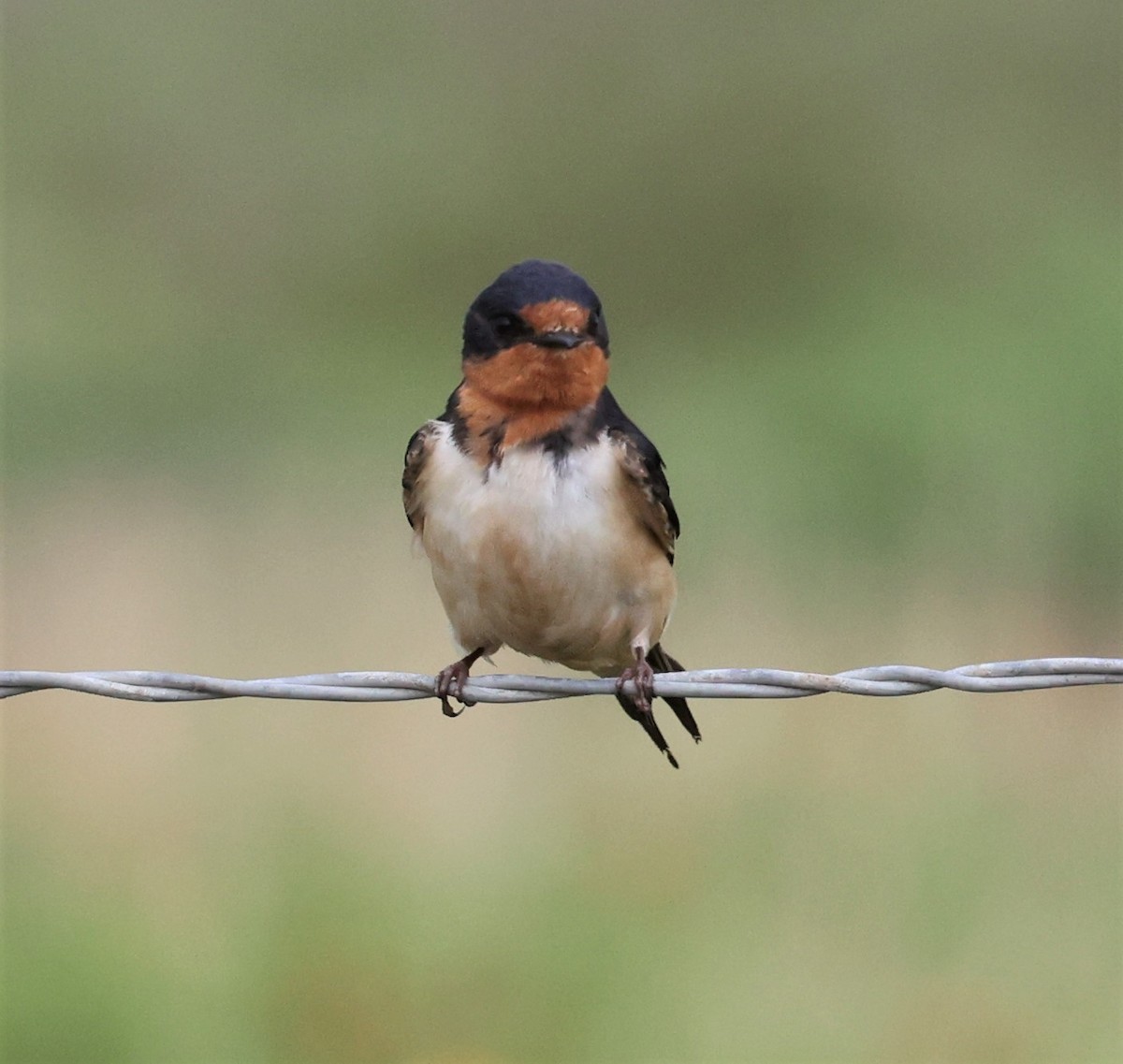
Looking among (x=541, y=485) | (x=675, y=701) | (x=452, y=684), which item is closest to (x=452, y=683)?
(x=452, y=684)

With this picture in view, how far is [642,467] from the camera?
3879 millimetres

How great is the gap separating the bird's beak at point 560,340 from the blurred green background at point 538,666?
1.07 m

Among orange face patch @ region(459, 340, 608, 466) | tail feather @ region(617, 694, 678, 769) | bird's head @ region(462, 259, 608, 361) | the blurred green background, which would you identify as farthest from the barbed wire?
the blurred green background

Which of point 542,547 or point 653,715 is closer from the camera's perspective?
point 542,547

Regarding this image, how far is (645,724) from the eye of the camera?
4.07 m

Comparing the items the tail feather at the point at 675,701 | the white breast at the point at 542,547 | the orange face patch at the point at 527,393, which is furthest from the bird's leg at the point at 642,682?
the orange face patch at the point at 527,393

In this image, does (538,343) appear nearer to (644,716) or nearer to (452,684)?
(452,684)

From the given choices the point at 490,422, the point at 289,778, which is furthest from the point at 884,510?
the point at 490,422

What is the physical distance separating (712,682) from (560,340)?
984mm

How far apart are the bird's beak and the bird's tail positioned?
0.75 meters

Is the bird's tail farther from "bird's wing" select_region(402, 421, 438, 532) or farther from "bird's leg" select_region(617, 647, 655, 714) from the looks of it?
A: "bird's wing" select_region(402, 421, 438, 532)

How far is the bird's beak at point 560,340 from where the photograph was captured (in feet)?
12.4

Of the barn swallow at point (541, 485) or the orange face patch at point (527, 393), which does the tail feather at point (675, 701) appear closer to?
the barn swallow at point (541, 485)

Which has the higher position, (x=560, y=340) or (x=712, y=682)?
(x=560, y=340)
